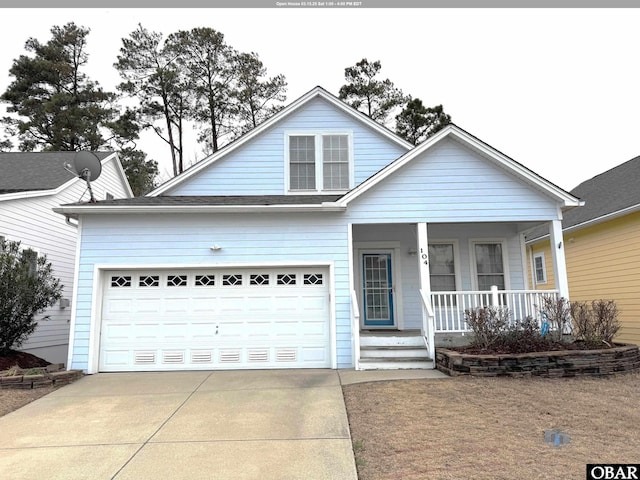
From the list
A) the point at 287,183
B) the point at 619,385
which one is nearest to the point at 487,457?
the point at 619,385

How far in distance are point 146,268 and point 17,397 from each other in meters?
3.06

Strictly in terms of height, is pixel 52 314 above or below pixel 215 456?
above

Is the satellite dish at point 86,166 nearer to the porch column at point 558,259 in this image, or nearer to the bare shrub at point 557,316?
the bare shrub at point 557,316

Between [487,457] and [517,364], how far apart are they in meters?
3.59

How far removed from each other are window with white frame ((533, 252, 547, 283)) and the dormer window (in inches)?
332

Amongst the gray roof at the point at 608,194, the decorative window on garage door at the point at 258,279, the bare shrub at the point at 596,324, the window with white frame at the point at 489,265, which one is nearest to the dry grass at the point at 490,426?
the bare shrub at the point at 596,324

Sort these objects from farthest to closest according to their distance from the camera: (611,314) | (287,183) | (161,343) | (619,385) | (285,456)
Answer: (287,183) < (161,343) < (611,314) < (619,385) < (285,456)

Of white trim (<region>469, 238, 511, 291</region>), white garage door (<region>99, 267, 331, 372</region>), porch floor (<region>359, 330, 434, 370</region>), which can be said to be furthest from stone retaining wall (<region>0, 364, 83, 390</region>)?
A: white trim (<region>469, 238, 511, 291</region>)

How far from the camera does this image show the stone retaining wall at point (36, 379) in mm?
6855

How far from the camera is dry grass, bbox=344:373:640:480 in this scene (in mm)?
3562

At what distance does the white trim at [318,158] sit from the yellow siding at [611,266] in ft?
22.7

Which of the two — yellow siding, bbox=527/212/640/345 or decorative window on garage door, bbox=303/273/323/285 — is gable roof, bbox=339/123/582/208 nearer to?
decorative window on garage door, bbox=303/273/323/285

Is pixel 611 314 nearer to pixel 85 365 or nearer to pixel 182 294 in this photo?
pixel 182 294

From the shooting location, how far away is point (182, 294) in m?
8.69
